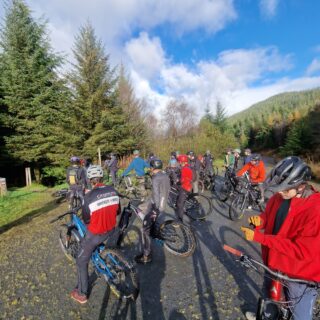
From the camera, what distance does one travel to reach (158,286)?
4.03 m

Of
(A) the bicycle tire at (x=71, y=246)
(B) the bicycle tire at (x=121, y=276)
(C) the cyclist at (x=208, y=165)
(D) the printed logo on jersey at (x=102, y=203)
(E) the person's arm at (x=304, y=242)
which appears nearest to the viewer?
(E) the person's arm at (x=304, y=242)

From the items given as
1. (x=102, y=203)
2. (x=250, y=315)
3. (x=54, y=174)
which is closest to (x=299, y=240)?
(x=250, y=315)

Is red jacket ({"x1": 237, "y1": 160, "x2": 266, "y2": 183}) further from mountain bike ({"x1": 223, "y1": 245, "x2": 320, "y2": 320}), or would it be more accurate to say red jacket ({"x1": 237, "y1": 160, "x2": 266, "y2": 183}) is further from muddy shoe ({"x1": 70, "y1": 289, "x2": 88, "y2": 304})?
muddy shoe ({"x1": 70, "y1": 289, "x2": 88, "y2": 304})

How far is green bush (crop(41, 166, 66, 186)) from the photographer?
18.5 metres

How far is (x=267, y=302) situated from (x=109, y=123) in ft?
62.5

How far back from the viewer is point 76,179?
803 centimetres

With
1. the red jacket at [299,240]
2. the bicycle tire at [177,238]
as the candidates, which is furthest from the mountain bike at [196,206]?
the red jacket at [299,240]

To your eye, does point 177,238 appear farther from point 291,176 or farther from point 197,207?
point 291,176

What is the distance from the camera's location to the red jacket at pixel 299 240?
1.92 m

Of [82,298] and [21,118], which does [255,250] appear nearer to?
[82,298]

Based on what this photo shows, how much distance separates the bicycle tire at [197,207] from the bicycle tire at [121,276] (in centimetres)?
402

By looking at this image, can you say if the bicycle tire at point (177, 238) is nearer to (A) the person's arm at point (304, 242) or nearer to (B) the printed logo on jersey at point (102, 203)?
(B) the printed logo on jersey at point (102, 203)

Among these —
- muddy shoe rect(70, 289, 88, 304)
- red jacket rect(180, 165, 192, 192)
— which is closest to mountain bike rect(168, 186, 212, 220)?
red jacket rect(180, 165, 192, 192)

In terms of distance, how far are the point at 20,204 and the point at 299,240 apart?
38.0ft
